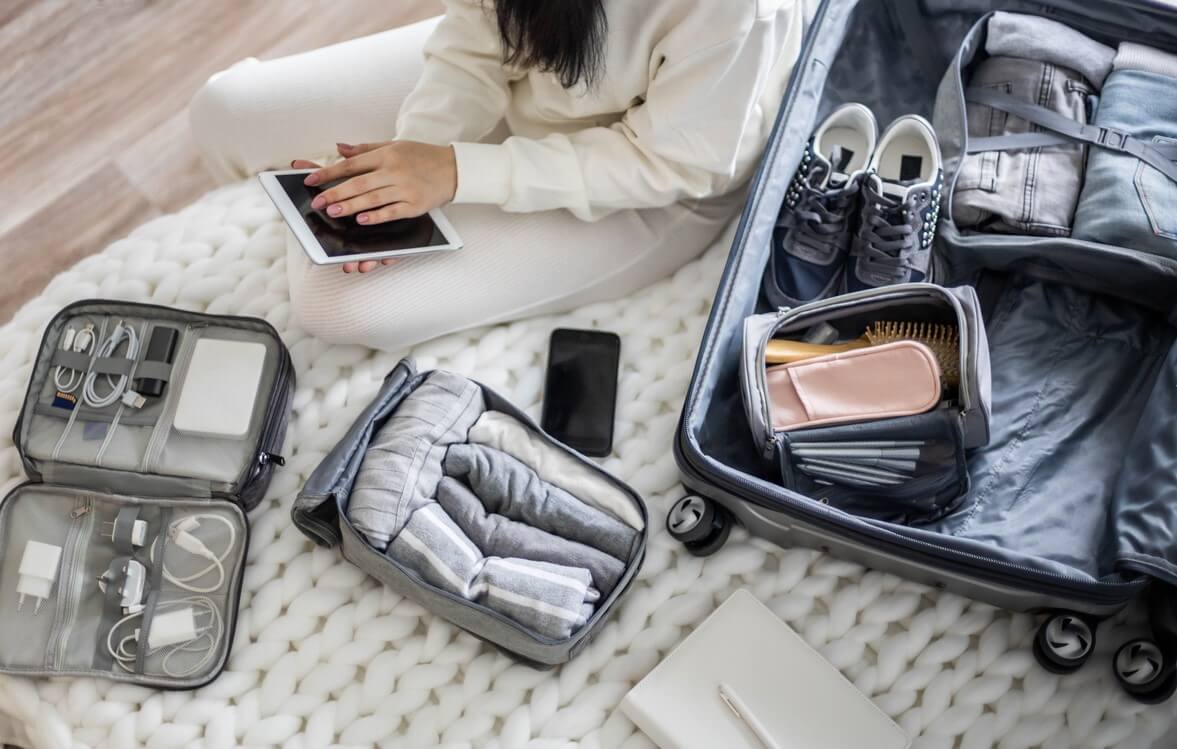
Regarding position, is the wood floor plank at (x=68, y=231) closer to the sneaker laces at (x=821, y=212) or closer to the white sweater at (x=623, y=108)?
the white sweater at (x=623, y=108)

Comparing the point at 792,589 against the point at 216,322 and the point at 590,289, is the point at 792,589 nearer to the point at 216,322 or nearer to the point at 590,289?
the point at 590,289

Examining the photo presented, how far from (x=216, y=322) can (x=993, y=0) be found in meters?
1.01

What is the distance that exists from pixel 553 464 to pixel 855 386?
1.05 feet

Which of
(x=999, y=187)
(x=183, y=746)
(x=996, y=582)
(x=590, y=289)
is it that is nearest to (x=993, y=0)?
(x=999, y=187)

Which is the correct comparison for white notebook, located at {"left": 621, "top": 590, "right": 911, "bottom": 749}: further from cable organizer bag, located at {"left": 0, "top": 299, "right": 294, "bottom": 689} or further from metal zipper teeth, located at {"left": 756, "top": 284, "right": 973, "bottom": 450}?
cable organizer bag, located at {"left": 0, "top": 299, "right": 294, "bottom": 689}

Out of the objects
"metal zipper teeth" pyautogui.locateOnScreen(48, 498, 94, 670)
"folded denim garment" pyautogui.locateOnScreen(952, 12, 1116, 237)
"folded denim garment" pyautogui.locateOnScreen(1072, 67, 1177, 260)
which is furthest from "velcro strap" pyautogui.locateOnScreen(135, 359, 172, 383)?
"folded denim garment" pyautogui.locateOnScreen(1072, 67, 1177, 260)

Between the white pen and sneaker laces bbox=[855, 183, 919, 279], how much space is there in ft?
1.62

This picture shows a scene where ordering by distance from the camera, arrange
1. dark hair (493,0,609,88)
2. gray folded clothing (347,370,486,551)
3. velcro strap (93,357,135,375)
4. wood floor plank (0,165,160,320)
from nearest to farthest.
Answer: dark hair (493,0,609,88) < gray folded clothing (347,370,486,551) < velcro strap (93,357,135,375) < wood floor plank (0,165,160,320)

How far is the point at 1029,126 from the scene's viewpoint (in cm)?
116

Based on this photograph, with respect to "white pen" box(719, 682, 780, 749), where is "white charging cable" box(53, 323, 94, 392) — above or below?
above

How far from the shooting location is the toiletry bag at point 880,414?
0.96 meters

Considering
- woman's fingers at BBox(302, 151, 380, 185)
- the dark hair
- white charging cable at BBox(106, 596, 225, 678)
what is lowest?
white charging cable at BBox(106, 596, 225, 678)

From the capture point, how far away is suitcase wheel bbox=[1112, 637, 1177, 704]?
0.89 metres

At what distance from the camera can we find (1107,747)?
899 millimetres
